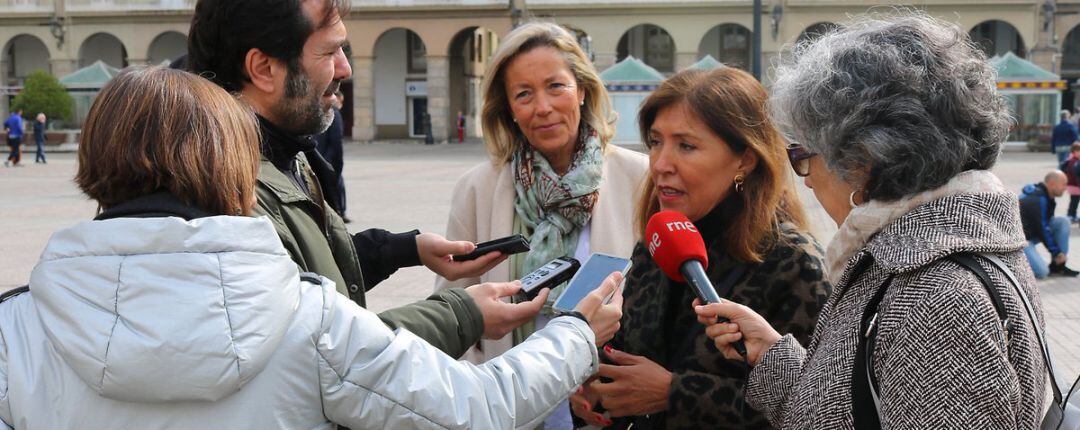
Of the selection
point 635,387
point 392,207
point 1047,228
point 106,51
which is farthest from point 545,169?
point 106,51

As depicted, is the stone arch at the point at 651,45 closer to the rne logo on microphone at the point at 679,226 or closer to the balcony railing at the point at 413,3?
the balcony railing at the point at 413,3

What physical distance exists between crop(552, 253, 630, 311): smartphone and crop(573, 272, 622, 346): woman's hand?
3 cm

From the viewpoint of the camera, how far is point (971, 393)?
1587 mm

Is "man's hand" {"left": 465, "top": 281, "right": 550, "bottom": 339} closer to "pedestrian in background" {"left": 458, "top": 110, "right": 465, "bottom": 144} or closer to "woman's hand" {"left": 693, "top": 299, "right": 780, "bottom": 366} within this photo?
"woman's hand" {"left": 693, "top": 299, "right": 780, "bottom": 366}

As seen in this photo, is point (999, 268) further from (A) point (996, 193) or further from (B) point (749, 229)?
(B) point (749, 229)

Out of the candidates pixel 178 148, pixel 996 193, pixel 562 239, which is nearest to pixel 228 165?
pixel 178 148

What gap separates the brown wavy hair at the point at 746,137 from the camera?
2.72 m

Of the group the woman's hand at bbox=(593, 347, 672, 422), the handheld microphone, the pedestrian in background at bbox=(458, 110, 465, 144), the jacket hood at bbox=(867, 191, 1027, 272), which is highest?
the jacket hood at bbox=(867, 191, 1027, 272)

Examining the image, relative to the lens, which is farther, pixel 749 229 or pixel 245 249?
pixel 749 229

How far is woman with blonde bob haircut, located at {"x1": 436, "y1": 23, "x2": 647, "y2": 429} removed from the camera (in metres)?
3.46

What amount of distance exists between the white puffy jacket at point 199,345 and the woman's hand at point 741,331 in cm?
65

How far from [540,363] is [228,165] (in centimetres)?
68

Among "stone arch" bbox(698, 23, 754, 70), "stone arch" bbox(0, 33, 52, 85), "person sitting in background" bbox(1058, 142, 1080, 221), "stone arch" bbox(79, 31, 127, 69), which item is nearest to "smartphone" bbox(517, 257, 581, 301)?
"person sitting in background" bbox(1058, 142, 1080, 221)

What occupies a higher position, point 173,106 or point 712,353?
point 173,106
